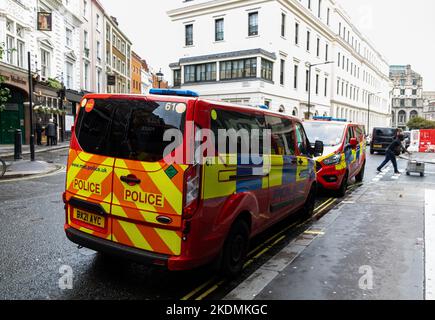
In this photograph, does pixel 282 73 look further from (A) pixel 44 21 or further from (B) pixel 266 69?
(A) pixel 44 21

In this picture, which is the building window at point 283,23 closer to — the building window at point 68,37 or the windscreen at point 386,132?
the windscreen at point 386,132

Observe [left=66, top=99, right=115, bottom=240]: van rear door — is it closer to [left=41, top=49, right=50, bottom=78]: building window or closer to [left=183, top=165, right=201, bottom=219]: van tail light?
[left=183, top=165, right=201, bottom=219]: van tail light

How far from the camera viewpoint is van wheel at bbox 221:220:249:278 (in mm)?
4332

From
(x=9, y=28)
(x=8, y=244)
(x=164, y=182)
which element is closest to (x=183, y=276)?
(x=164, y=182)

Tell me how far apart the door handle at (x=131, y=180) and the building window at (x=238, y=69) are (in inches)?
1227

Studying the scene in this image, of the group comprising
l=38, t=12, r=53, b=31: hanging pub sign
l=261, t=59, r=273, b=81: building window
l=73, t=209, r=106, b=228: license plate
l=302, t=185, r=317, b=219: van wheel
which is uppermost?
l=38, t=12, r=53, b=31: hanging pub sign

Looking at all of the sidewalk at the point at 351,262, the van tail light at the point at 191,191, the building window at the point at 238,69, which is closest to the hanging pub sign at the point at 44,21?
the building window at the point at 238,69

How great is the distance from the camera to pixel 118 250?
397 cm

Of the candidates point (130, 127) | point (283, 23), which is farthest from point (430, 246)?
point (283, 23)

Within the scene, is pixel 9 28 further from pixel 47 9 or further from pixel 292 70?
pixel 292 70

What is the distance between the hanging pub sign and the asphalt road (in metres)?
21.6

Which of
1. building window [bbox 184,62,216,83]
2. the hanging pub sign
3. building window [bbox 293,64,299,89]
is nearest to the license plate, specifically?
the hanging pub sign

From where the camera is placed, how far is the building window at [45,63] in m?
26.9

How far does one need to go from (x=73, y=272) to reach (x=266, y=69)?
32.7 metres
